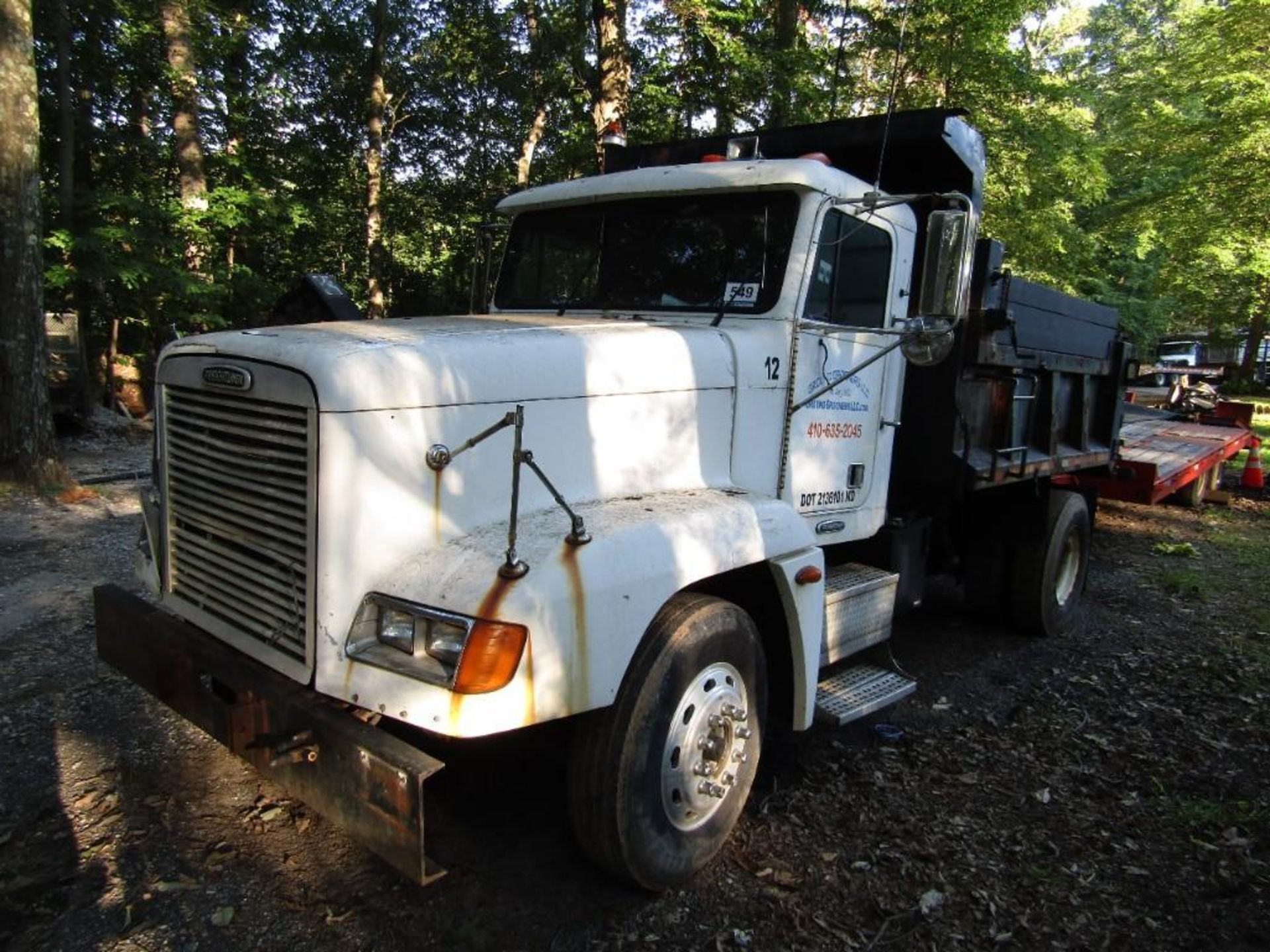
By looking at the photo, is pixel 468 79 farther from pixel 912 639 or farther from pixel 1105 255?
pixel 1105 255

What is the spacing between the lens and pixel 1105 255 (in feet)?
92.6

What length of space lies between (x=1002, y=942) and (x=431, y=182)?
2193cm

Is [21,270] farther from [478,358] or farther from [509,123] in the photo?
[509,123]

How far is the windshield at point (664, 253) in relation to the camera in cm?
355

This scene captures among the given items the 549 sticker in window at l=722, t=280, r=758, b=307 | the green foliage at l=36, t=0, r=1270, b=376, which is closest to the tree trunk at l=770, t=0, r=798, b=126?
the green foliage at l=36, t=0, r=1270, b=376

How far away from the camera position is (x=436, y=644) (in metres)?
2.27

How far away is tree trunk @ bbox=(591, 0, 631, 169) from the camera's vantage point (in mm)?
9641

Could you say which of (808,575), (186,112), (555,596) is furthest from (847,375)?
(186,112)

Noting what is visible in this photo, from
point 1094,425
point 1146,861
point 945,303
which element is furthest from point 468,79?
point 1146,861

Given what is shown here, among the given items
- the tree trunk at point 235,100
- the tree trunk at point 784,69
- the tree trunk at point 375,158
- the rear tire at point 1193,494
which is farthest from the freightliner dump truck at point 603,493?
the tree trunk at point 375,158

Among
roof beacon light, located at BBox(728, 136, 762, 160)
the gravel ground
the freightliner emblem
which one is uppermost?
roof beacon light, located at BBox(728, 136, 762, 160)

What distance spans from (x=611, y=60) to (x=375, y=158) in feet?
33.2

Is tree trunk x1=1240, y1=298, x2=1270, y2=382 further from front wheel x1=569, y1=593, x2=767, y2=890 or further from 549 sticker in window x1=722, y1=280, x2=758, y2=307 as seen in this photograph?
front wheel x1=569, y1=593, x2=767, y2=890

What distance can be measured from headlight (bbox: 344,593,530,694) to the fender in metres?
0.02
